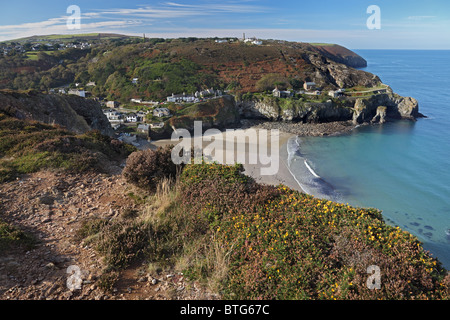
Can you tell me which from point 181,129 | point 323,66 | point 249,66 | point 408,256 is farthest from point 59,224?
point 323,66

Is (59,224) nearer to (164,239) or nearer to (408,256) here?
(164,239)

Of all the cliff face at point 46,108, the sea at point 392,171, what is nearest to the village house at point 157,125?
the cliff face at point 46,108

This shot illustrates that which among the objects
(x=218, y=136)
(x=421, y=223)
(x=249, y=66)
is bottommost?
(x=421, y=223)

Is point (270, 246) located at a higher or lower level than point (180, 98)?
lower

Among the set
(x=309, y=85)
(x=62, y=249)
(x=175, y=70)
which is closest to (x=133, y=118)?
(x=175, y=70)

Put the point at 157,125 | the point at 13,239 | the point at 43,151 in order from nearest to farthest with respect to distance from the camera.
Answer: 1. the point at 13,239
2. the point at 43,151
3. the point at 157,125

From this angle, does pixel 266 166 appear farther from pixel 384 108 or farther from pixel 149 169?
pixel 384 108

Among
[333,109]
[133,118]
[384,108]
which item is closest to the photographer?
[133,118]
